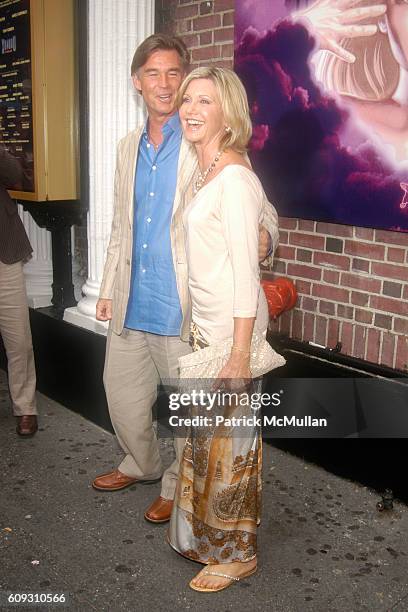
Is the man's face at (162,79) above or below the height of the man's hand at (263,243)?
above

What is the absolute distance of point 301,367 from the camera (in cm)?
372

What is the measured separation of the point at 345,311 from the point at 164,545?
4.73 ft

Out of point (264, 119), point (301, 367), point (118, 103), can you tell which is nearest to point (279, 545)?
point (301, 367)

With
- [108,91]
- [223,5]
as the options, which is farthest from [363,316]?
[108,91]

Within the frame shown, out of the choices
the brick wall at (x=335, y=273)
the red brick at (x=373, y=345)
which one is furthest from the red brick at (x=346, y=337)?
the red brick at (x=373, y=345)

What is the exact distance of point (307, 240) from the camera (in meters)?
3.67

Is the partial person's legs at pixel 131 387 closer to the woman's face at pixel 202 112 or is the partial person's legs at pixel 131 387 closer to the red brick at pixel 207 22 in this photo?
the woman's face at pixel 202 112

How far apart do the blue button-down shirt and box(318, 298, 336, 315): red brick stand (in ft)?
3.27

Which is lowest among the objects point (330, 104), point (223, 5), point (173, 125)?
point (173, 125)

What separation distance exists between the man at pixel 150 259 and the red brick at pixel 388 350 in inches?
39.1

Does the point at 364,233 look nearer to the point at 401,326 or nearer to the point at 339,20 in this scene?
the point at 401,326

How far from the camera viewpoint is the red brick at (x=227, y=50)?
381cm

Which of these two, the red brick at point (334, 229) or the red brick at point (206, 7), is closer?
the red brick at point (334, 229)

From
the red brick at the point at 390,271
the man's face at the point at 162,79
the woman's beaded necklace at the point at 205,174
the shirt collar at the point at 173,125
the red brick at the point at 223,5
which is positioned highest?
the red brick at the point at 223,5
